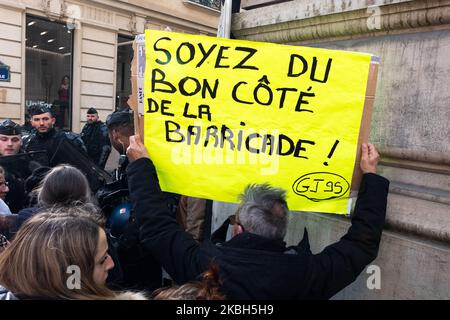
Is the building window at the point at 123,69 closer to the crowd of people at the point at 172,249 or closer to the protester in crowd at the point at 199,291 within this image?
the crowd of people at the point at 172,249

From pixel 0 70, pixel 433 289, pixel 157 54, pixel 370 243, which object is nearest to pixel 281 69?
pixel 157 54

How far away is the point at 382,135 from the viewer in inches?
96.6

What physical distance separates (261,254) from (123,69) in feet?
40.5

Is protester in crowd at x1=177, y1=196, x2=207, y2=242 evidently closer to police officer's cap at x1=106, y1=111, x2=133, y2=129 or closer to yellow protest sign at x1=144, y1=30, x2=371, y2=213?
police officer's cap at x1=106, y1=111, x2=133, y2=129

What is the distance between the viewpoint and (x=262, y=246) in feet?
5.52

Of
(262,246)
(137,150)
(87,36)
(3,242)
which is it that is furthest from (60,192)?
(87,36)

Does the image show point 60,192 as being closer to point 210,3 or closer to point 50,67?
point 50,67

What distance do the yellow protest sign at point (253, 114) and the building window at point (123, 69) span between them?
1129 centimetres

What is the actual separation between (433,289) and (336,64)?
118 cm

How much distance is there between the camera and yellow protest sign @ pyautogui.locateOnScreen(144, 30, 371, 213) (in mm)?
2027

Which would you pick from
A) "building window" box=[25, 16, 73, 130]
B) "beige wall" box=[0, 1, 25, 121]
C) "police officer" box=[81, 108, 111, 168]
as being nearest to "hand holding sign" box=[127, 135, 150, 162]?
"police officer" box=[81, 108, 111, 168]

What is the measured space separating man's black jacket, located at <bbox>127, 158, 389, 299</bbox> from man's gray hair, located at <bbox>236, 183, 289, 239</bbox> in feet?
0.14

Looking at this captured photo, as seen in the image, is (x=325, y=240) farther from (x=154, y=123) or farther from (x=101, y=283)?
(x=101, y=283)

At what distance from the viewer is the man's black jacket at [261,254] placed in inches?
64.1
